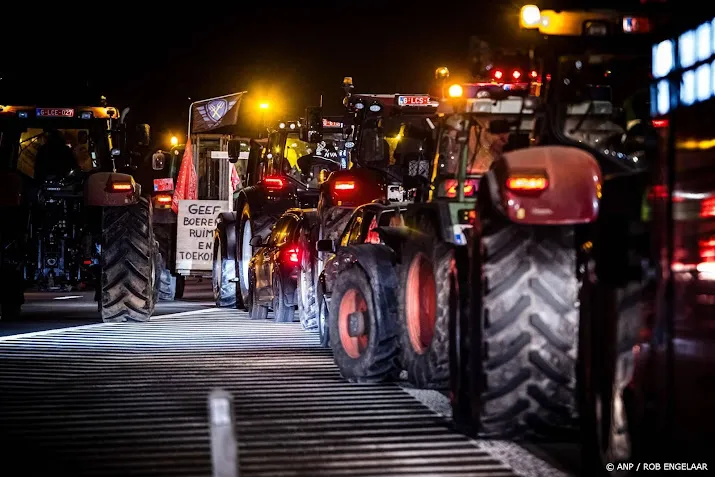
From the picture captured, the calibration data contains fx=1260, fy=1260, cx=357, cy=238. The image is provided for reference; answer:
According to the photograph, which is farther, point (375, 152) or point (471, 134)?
point (375, 152)

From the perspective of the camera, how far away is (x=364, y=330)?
1178 cm

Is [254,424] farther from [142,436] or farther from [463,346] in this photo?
[463,346]

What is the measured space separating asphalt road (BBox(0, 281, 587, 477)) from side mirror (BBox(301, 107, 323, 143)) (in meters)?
4.23

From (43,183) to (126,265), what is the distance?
311 centimetres

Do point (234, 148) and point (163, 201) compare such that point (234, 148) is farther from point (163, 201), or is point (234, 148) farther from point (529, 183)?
point (529, 183)

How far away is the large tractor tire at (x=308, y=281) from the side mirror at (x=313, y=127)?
3.24 m

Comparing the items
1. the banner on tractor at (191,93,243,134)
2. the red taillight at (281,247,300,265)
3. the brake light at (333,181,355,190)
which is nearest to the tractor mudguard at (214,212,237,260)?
the red taillight at (281,247,300,265)

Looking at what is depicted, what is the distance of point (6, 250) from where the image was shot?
61.1ft

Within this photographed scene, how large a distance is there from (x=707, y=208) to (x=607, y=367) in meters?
1.24

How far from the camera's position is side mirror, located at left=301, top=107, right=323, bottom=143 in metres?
20.5

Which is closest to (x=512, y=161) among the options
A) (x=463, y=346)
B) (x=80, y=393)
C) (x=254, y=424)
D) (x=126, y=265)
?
(x=463, y=346)

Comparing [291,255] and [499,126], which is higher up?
[499,126]

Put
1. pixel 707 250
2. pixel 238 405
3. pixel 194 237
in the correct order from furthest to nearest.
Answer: pixel 194 237, pixel 238 405, pixel 707 250

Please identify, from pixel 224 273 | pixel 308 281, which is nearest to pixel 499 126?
pixel 308 281
